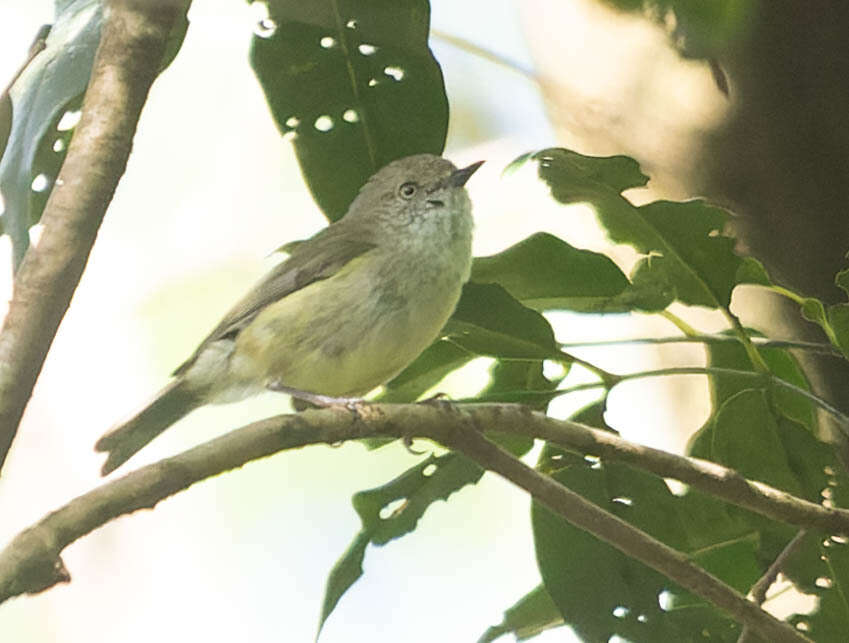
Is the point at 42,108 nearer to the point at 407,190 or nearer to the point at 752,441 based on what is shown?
the point at 407,190

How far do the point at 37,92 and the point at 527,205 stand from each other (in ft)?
6.85

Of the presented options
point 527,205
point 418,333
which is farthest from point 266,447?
point 527,205

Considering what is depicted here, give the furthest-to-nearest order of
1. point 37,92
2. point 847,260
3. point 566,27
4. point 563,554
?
point 566,27, point 847,260, point 563,554, point 37,92

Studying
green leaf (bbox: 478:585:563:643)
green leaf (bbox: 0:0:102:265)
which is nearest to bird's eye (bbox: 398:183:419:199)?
green leaf (bbox: 0:0:102:265)

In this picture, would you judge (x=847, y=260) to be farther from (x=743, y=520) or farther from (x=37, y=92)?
(x=37, y=92)

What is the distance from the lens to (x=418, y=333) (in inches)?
89.5

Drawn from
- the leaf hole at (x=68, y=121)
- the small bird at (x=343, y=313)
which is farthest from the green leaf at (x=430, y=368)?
the leaf hole at (x=68, y=121)

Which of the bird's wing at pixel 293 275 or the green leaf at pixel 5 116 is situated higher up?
the green leaf at pixel 5 116

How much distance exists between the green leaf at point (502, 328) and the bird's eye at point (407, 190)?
515 mm

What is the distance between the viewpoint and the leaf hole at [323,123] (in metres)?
2.33

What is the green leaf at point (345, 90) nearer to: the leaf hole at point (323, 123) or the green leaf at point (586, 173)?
the leaf hole at point (323, 123)

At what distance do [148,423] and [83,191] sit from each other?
1036 millimetres

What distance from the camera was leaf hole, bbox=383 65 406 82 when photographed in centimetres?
231

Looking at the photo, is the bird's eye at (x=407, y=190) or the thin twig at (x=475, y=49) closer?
the bird's eye at (x=407, y=190)
